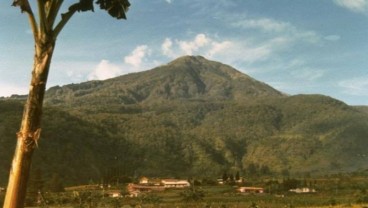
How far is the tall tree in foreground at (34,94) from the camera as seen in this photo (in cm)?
884

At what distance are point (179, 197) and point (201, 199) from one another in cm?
1529

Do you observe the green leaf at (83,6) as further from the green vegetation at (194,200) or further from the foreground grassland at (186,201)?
the foreground grassland at (186,201)

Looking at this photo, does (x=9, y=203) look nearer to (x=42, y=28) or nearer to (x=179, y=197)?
(x=42, y=28)

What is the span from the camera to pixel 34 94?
912cm

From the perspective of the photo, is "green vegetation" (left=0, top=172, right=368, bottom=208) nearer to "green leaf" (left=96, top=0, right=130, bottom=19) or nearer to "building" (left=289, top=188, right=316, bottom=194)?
"building" (left=289, top=188, right=316, bottom=194)

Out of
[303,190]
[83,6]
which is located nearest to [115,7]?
[83,6]

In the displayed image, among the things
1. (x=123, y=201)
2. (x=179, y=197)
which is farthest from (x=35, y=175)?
(x=179, y=197)

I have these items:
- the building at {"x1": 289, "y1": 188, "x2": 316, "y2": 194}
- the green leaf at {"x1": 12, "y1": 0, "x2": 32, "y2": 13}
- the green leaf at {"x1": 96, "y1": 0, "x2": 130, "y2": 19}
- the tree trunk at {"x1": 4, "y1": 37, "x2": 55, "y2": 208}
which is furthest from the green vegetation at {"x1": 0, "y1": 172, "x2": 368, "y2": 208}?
the green leaf at {"x1": 12, "y1": 0, "x2": 32, "y2": 13}

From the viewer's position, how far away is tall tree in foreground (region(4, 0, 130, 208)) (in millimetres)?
8844

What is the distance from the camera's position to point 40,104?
920 cm

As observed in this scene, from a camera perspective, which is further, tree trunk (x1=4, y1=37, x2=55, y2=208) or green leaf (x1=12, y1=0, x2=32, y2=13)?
green leaf (x1=12, y1=0, x2=32, y2=13)

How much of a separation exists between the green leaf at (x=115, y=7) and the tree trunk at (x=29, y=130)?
1.72 meters

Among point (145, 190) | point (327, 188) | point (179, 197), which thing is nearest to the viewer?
point (179, 197)

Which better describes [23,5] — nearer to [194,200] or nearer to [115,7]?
[115,7]
